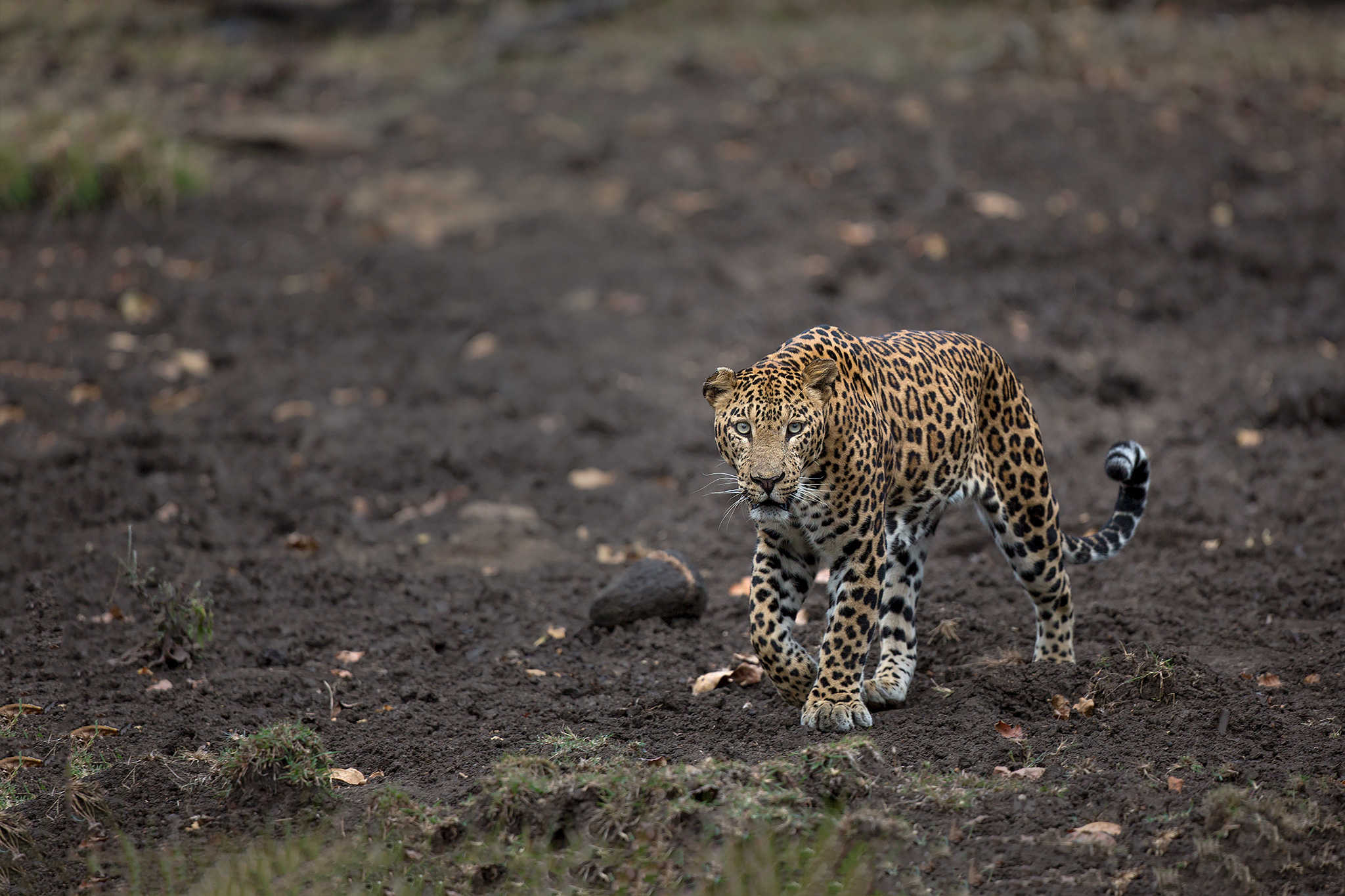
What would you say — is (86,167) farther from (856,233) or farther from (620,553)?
(620,553)

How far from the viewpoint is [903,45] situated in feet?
59.3

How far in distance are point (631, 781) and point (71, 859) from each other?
214 centimetres

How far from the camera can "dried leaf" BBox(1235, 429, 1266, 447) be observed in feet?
31.7

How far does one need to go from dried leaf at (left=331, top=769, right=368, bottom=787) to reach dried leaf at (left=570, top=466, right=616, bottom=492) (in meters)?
4.19

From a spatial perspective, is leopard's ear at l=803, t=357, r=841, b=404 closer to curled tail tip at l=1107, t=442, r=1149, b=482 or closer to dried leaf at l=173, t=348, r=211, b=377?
curled tail tip at l=1107, t=442, r=1149, b=482

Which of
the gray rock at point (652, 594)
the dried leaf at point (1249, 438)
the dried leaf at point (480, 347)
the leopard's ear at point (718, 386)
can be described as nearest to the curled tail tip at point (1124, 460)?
the leopard's ear at point (718, 386)

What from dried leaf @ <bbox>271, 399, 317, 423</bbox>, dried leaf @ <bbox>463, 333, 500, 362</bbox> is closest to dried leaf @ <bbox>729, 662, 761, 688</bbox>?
dried leaf @ <bbox>271, 399, 317, 423</bbox>

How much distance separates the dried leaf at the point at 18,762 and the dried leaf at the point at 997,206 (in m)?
10.4

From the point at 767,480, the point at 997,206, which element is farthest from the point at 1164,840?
the point at 997,206

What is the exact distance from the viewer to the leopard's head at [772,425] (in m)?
5.18

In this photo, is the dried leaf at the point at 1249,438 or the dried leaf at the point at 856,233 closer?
the dried leaf at the point at 1249,438

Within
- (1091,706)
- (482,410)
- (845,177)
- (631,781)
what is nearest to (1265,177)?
(845,177)

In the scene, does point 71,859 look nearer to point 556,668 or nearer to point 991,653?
point 556,668

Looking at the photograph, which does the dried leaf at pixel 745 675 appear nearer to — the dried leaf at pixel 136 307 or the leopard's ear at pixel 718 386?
the leopard's ear at pixel 718 386
